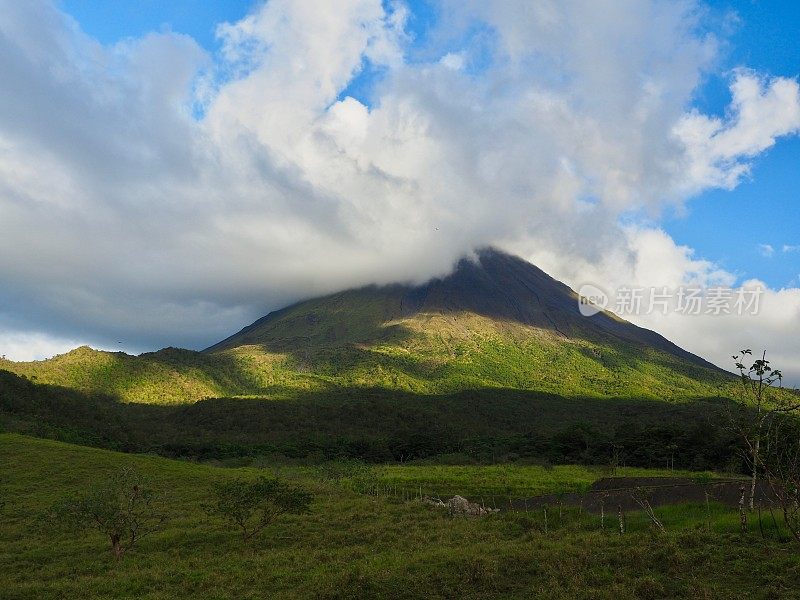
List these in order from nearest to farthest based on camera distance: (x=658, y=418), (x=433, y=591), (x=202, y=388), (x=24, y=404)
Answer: (x=433, y=591)
(x=24, y=404)
(x=658, y=418)
(x=202, y=388)

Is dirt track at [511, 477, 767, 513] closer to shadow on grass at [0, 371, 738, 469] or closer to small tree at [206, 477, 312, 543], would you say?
small tree at [206, 477, 312, 543]

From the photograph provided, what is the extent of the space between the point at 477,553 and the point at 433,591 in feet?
12.5

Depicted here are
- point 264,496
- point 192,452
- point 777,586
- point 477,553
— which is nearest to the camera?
point 777,586

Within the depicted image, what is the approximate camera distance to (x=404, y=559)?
17.4 meters

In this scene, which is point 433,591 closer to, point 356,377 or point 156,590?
point 156,590

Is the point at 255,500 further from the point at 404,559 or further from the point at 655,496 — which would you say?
the point at 655,496

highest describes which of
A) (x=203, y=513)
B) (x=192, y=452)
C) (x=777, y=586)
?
(x=777, y=586)

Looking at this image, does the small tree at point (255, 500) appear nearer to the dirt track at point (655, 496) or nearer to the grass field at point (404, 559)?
the grass field at point (404, 559)

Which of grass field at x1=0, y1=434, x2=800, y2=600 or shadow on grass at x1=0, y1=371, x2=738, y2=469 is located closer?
grass field at x1=0, y1=434, x2=800, y2=600

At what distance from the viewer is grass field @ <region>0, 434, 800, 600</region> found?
532 inches

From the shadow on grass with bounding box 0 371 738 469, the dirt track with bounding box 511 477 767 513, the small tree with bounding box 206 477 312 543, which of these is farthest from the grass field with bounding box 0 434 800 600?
the shadow on grass with bounding box 0 371 738 469

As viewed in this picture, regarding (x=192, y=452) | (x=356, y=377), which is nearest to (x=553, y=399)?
(x=356, y=377)

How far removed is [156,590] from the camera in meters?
16.0

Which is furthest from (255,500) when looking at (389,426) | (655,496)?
(389,426)
